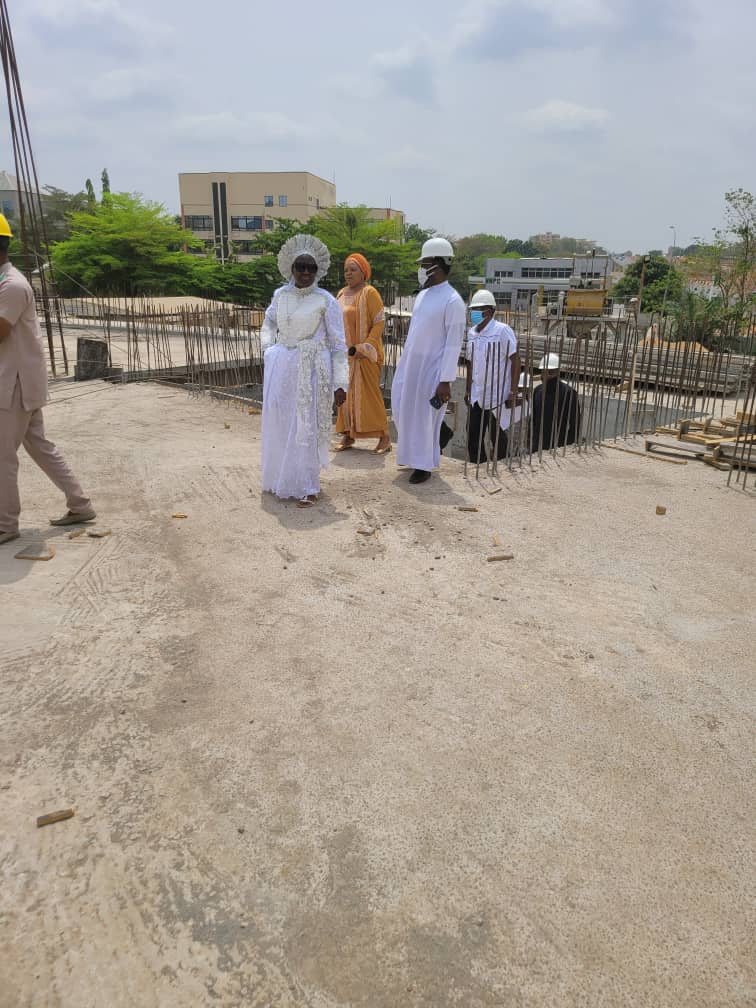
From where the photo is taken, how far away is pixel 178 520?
4359 mm

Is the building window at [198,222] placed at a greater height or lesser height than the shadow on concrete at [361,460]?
greater

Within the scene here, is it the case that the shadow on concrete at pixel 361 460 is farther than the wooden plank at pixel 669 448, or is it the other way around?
the wooden plank at pixel 669 448

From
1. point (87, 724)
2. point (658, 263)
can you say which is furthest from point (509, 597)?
point (658, 263)

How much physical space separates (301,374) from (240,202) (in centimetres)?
5858

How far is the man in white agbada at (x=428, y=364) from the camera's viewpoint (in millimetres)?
5059

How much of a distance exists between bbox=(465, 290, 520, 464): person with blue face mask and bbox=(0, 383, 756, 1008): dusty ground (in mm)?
2251

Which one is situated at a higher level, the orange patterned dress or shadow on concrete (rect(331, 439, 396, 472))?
the orange patterned dress

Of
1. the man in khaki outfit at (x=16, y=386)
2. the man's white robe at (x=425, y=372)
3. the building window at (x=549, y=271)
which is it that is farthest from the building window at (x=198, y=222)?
the man in khaki outfit at (x=16, y=386)

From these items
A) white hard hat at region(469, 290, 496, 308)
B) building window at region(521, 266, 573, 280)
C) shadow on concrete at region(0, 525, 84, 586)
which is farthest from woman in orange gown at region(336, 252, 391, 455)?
building window at region(521, 266, 573, 280)

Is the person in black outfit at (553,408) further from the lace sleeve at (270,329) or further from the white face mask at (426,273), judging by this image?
the lace sleeve at (270,329)

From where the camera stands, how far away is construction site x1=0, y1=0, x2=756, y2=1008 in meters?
1.63

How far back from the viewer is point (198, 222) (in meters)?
57.9

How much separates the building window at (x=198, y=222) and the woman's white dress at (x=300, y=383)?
5868 centimetres

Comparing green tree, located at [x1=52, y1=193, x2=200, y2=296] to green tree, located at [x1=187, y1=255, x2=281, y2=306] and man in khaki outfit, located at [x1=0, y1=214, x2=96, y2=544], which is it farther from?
man in khaki outfit, located at [x1=0, y1=214, x2=96, y2=544]
